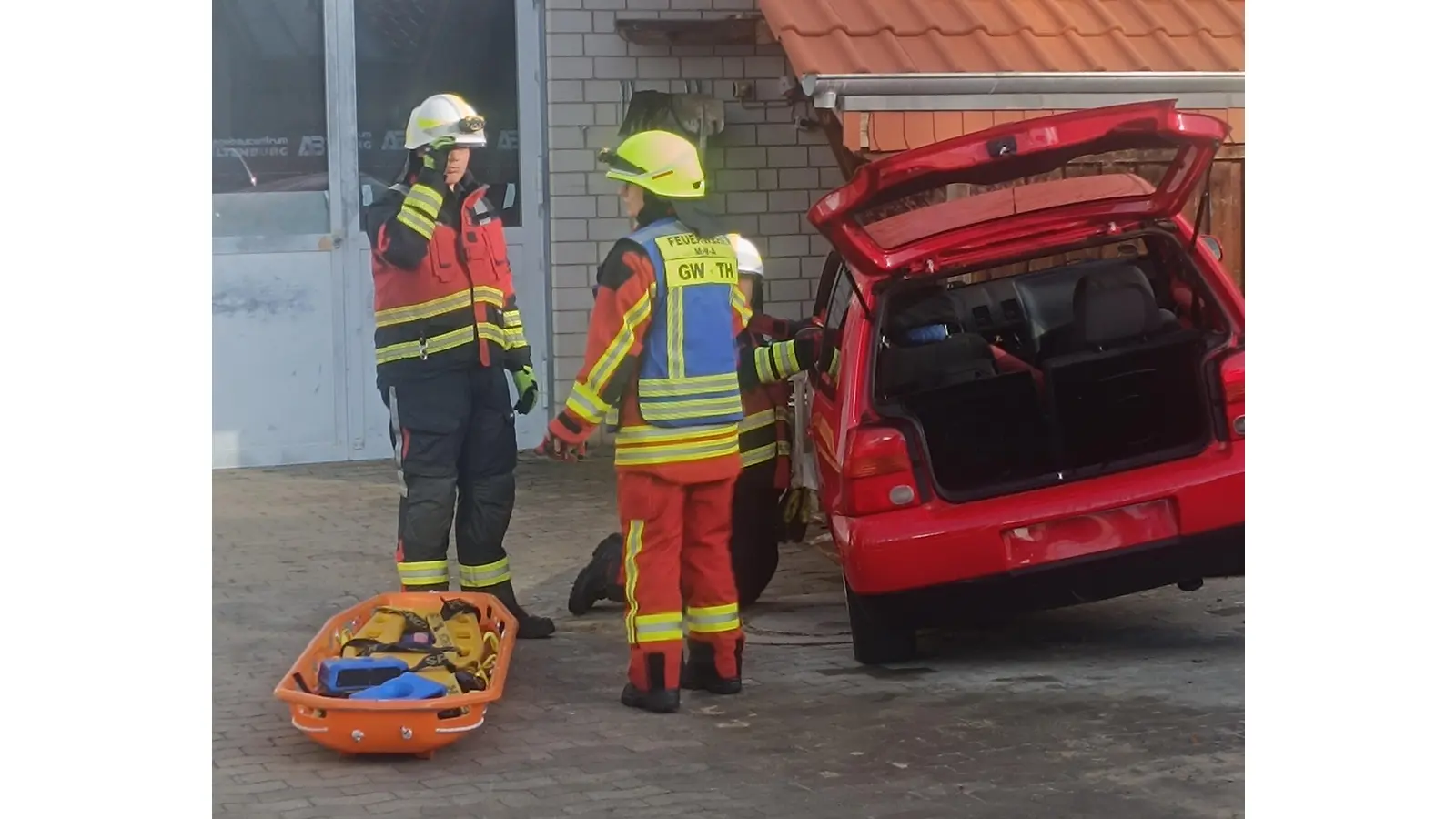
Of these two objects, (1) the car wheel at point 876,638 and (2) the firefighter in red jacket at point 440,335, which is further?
(2) the firefighter in red jacket at point 440,335

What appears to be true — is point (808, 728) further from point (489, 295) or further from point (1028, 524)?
point (489, 295)

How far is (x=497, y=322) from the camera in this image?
7.43 meters

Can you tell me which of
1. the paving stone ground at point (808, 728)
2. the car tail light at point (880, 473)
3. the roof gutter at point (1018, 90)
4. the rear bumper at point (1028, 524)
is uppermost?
the roof gutter at point (1018, 90)

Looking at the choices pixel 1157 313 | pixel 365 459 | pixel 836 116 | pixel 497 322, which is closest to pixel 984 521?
pixel 1157 313

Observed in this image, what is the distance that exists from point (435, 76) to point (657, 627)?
5.60 metres

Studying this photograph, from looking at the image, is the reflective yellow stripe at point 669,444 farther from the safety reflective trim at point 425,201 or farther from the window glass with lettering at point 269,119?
the window glass with lettering at point 269,119

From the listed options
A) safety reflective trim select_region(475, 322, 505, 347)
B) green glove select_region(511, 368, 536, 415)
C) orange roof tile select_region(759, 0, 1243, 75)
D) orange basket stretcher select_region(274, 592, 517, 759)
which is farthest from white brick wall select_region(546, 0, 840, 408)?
orange basket stretcher select_region(274, 592, 517, 759)

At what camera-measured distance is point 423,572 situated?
7.36 meters

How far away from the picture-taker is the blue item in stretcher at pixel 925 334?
289 inches

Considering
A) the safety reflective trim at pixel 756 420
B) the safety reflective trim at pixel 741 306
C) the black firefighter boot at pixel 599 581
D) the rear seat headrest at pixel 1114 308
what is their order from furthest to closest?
the black firefighter boot at pixel 599 581 < the safety reflective trim at pixel 756 420 < the rear seat headrest at pixel 1114 308 < the safety reflective trim at pixel 741 306

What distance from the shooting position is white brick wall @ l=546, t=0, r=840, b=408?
37.8 ft

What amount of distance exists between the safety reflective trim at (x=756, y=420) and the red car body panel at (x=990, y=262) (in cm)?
60

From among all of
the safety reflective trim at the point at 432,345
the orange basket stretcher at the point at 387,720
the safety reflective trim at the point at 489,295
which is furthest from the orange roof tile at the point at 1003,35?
the orange basket stretcher at the point at 387,720
